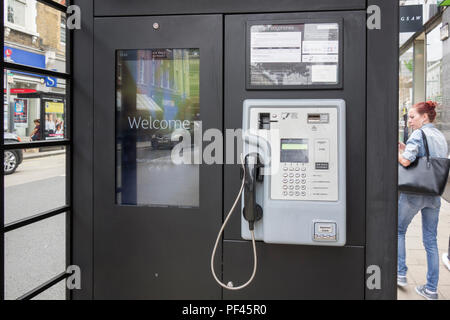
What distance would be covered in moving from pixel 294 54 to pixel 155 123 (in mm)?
838


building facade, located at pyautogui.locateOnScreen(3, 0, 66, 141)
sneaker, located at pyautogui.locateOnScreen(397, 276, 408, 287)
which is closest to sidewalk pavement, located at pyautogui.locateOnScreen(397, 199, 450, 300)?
sneaker, located at pyautogui.locateOnScreen(397, 276, 408, 287)

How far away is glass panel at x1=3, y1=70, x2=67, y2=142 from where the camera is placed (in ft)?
6.19

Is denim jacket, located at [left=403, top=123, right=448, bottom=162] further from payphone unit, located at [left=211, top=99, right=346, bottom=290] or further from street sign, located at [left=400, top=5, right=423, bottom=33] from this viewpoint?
street sign, located at [left=400, top=5, right=423, bottom=33]

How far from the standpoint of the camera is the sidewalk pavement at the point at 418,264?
11.0ft

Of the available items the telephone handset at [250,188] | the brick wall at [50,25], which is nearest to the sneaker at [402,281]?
the telephone handset at [250,188]

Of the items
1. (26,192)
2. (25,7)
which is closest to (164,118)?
(25,7)

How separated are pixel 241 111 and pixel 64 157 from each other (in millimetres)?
1068

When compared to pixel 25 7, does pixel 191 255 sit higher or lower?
lower

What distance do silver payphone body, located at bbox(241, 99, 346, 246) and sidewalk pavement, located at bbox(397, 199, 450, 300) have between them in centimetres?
205

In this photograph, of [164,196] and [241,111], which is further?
[164,196]

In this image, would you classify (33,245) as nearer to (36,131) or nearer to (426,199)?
(36,131)

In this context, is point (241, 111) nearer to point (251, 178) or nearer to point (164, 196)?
point (251, 178)

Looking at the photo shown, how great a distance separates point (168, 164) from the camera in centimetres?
206

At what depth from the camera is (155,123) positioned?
204cm
